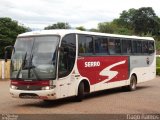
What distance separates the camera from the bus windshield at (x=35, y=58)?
1647 cm

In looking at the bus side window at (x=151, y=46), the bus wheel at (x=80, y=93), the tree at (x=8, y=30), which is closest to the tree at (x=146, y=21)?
the tree at (x=8, y=30)

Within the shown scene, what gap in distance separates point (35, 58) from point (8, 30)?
60413 millimetres

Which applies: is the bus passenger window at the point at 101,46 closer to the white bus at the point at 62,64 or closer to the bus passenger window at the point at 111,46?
the white bus at the point at 62,64

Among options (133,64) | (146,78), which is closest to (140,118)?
(133,64)

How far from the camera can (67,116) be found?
46.0 feet

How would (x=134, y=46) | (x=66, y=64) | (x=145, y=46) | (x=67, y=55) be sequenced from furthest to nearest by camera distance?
(x=145, y=46) < (x=134, y=46) < (x=67, y=55) < (x=66, y=64)

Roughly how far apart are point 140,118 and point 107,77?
7572mm

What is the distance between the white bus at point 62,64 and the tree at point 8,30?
173ft

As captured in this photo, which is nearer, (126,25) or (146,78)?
(146,78)

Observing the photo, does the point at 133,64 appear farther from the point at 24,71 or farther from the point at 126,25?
the point at 126,25

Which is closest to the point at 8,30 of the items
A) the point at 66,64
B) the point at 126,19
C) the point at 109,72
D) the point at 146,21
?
the point at 146,21

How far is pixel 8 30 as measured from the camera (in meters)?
76.1

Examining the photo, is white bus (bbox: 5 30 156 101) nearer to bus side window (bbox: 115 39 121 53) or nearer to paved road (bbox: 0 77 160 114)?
bus side window (bbox: 115 39 121 53)

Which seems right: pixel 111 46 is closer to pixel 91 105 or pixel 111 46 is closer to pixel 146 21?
pixel 91 105
